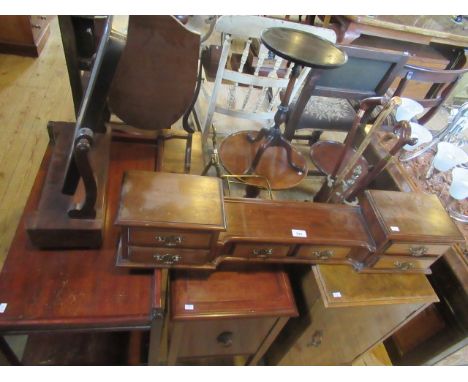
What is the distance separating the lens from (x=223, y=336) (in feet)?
3.30

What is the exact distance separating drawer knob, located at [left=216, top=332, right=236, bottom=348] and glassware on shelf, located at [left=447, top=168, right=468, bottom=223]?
38.1 inches

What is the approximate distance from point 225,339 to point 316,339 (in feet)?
1.05

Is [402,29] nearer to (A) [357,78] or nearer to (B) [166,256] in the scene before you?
(A) [357,78]

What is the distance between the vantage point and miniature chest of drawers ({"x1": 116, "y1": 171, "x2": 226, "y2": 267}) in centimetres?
76

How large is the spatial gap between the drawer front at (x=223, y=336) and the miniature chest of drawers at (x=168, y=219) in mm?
211

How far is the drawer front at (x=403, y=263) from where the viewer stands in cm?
98

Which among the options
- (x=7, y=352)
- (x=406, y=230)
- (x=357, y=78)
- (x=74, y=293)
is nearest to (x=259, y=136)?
(x=357, y=78)

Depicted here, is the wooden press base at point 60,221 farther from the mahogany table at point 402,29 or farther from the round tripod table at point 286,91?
the mahogany table at point 402,29

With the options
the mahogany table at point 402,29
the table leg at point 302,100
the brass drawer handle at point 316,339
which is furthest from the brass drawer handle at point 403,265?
the mahogany table at point 402,29

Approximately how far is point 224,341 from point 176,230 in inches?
19.2

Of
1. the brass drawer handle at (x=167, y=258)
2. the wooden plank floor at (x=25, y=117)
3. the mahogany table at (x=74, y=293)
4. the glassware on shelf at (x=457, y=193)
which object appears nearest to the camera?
the mahogany table at (x=74, y=293)

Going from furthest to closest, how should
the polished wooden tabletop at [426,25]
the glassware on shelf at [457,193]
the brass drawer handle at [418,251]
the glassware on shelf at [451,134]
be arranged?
the polished wooden tabletop at [426,25], the glassware on shelf at [451,134], the glassware on shelf at [457,193], the brass drawer handle at [418,251]
